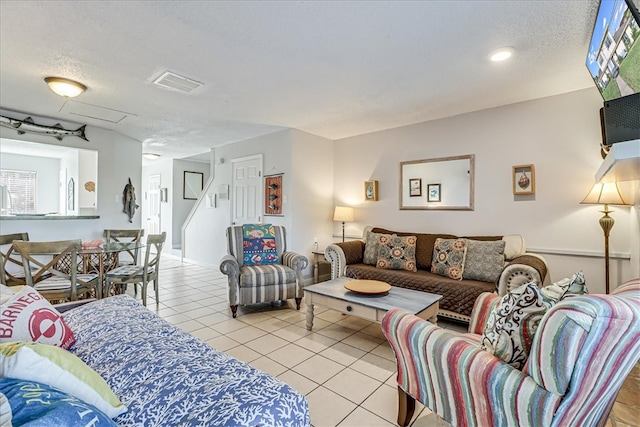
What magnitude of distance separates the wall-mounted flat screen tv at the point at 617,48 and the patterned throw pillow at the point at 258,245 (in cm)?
324

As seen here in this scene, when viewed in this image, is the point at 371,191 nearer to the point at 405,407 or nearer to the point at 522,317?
the point at 405,407

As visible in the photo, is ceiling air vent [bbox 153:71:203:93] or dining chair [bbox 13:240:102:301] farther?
ceiling air vent [bbox 153:71:203:93]

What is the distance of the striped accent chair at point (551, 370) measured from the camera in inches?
36.0

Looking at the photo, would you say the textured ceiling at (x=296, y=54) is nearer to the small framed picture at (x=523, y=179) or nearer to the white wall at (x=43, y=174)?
the small framed picture at (x=523, y=179)

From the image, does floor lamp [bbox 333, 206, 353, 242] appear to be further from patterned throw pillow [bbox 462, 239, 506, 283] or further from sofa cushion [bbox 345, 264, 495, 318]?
patterned throw pillow [bbox 462, 239, 506, 283]

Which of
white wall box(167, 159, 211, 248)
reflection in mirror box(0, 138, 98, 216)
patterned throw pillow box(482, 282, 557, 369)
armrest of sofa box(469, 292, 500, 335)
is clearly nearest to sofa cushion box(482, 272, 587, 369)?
patterned throw pillow box(482, 282, 557, 369)

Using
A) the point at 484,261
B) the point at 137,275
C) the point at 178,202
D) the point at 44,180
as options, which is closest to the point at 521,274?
the point at 484,261

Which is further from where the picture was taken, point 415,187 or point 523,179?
point 415,187

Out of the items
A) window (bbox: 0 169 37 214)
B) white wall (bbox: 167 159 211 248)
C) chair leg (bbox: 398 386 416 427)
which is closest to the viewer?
chair leg (bbox: 398 386 416 427)

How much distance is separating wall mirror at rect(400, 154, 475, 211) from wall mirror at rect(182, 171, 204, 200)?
5.52 metres

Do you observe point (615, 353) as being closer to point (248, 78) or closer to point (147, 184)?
point (248, 78)

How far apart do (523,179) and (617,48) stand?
81.3 inches

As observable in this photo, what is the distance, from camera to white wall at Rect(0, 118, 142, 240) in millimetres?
4082

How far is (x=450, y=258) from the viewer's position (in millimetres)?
3277
